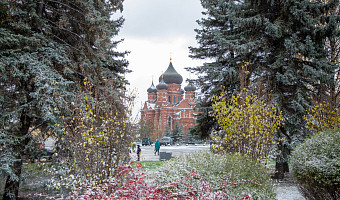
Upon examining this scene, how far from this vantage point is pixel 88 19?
7.48 meters

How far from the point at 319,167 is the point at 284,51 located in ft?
22.2

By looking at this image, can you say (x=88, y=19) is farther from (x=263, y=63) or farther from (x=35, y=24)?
(x=263, y=63)

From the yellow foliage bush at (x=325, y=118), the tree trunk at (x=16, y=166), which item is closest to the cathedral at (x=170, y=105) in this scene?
the yellow foliage bush at (x=325, y=118)

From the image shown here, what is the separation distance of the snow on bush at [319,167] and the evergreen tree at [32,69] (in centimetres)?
446

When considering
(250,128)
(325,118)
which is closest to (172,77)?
(325,118)

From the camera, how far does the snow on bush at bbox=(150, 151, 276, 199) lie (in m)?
4.47

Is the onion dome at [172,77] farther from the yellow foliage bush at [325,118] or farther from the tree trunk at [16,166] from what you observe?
the tree trunk at [16,166]

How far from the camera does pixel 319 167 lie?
4883 mm

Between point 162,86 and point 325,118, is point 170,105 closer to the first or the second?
point 162,86

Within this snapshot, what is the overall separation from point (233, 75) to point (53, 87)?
24.2 ft

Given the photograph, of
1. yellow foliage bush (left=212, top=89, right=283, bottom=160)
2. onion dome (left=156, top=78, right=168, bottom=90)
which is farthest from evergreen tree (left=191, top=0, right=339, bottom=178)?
onion dome (left=156, top=78, right=168, bottom=90)

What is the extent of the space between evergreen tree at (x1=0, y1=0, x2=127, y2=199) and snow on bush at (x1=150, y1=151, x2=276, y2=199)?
103 inches

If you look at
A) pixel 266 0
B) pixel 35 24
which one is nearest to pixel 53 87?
pixel 35 24

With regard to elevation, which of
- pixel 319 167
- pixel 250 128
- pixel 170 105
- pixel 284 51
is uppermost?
pixel 170 105
